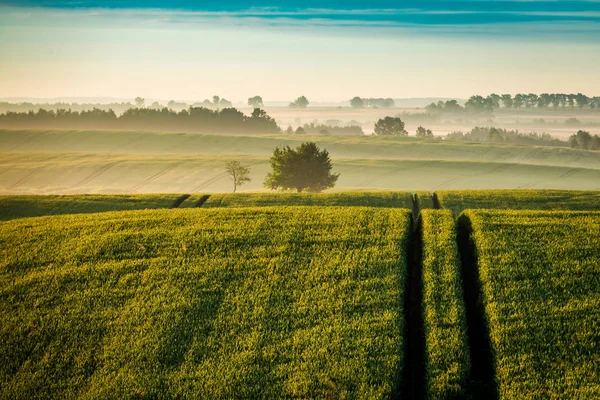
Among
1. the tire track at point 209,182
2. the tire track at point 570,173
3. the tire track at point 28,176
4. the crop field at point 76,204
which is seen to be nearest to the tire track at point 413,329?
the crop field at point 76,204

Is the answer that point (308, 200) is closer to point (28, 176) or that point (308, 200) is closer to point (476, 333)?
point (476, 333)

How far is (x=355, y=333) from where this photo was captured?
14.5 meters

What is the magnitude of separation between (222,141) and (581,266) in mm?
110809

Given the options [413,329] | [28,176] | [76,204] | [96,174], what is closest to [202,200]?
[76,204]

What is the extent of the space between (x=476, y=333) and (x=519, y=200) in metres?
17.0

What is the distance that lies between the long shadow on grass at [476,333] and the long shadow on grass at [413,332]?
121 centimetres

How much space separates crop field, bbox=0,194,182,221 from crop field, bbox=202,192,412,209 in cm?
263

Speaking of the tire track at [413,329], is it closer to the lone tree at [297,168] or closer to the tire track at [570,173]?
the lone tree at [297,168]

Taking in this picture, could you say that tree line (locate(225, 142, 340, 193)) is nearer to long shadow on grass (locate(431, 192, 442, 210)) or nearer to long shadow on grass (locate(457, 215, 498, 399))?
long shadow on grass (locate(431, 192, 442, 210))

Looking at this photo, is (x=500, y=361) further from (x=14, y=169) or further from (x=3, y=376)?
(x=14, y=169)

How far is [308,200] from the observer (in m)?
30.6

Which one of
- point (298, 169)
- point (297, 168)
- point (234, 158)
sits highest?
point (297, 168)

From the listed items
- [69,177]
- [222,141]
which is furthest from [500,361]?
[222,141]

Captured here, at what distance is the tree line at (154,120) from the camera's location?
152 metres
